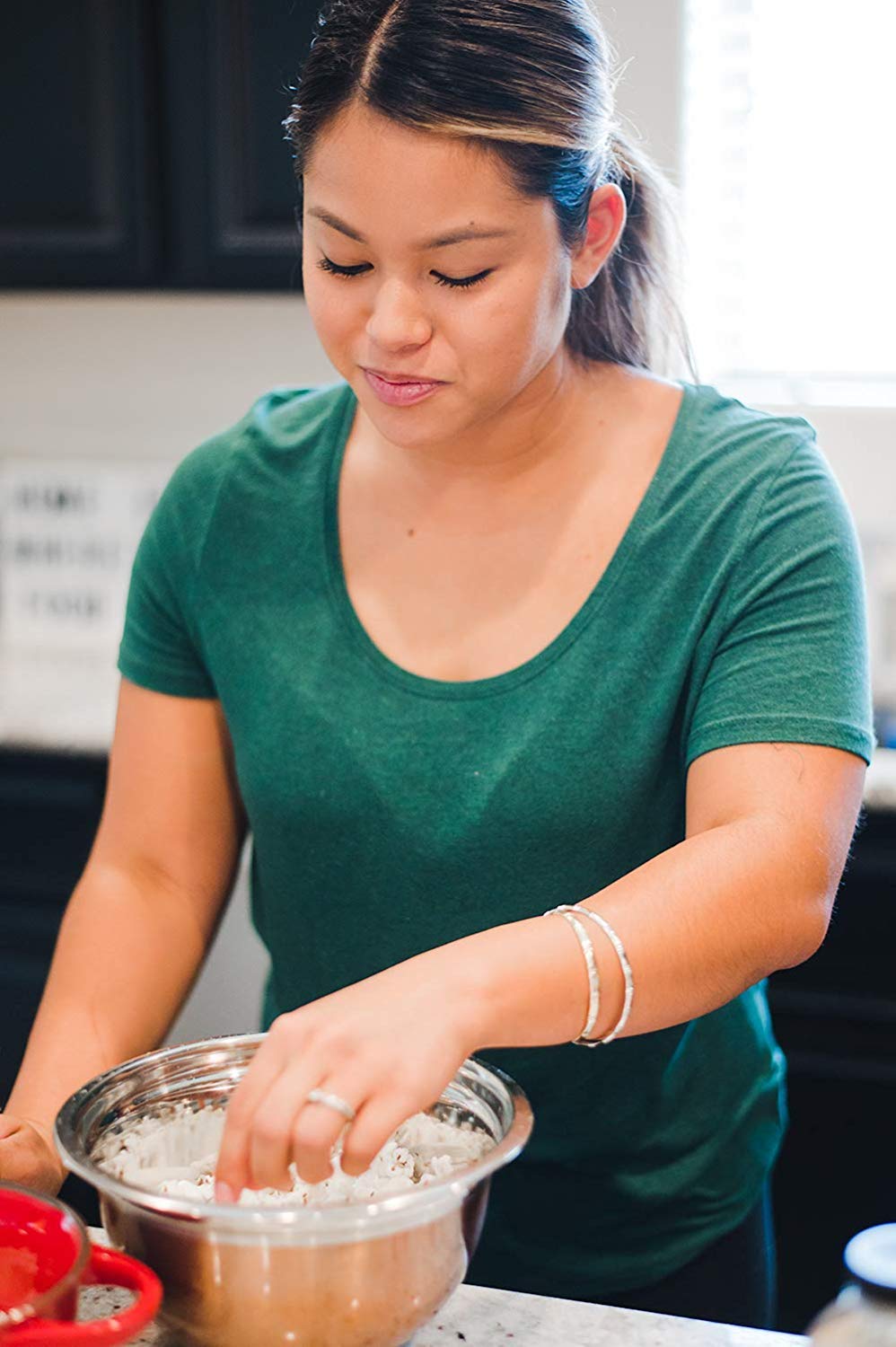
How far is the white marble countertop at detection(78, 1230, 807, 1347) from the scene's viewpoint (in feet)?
2.78

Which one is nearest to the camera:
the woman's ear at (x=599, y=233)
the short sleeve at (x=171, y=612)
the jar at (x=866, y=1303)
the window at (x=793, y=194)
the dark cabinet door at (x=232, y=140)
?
the jar at (x=866, y=1303)

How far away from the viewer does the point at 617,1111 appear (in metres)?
1.21

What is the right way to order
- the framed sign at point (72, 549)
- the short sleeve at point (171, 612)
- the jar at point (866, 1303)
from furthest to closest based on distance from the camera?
1. the framed sign at point (72, 549)
2. the short sleeve at point (171, 612)
3. the jar at point (866, 1303)

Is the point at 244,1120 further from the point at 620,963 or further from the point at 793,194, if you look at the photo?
the point at 793,194

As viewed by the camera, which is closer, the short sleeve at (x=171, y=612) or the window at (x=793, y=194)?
the short sleeve at (x=171, y=612)

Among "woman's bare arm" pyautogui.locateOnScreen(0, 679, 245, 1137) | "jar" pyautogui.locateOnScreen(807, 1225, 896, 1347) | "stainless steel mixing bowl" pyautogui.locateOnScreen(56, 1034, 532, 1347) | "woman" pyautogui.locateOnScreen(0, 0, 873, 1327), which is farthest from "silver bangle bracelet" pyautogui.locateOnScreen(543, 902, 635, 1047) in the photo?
"woman's bare arm" pyautogui.locateOnScreen(0, 679, 245, 1137)

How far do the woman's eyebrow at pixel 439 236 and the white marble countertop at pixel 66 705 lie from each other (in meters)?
1.09

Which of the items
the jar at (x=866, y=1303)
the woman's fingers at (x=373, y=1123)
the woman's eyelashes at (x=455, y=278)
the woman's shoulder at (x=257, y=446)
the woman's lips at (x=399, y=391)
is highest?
the woman's eyelashes at (x=455, y=278)

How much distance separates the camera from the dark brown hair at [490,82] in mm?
1004

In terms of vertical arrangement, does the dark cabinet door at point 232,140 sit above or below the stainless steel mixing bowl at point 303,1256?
above

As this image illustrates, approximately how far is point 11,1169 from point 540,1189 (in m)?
0.46

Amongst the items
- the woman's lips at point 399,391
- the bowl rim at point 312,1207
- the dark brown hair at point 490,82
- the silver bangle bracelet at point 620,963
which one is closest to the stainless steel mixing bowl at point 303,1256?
the bowl rim at point 312,1207

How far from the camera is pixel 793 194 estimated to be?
2473mm

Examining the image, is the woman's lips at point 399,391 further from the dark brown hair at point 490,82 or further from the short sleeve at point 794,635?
the short sleeve at point 794,635
